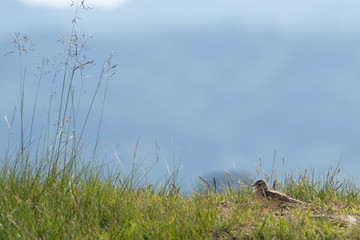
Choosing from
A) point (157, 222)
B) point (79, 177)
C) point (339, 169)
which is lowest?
point (157, 222)

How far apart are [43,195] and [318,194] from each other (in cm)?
346

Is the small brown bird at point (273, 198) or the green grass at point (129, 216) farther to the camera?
the small brown bird at point (273, 198)

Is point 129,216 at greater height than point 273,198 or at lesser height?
lesser

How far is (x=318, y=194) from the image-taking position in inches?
233

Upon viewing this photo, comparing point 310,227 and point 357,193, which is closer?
point 310,227

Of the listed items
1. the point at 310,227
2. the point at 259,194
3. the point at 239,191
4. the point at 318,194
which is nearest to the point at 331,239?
the point at 310,227

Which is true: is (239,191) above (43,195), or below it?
above

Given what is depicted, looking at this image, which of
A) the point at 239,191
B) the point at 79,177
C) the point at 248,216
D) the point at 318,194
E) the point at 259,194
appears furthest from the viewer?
the point at 318,194

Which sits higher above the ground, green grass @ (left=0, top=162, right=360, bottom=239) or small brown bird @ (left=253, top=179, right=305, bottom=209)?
small brown bird @ (left=253, top=179, right=305, bottom=209)

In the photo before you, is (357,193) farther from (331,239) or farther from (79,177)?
(79,177)

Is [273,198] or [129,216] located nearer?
[129,216]

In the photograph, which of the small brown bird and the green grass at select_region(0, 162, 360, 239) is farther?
the small brown bird

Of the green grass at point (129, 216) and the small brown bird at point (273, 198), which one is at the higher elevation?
the small brown bird at point (273, 198)

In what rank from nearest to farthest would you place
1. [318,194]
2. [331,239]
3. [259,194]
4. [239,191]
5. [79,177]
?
[331,239], [79,177], [259,194], [239,191], [318,194]
